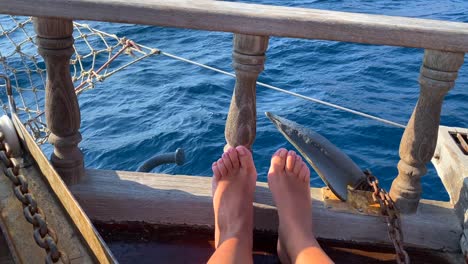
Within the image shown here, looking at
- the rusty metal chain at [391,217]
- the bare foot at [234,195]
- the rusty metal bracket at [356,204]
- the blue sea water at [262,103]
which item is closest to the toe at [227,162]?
the bare foot at [234,195]

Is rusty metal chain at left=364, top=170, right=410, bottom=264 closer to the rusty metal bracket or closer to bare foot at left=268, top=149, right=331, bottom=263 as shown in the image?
the rusty metal bracket

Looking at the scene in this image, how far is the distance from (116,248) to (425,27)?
157 centimetres

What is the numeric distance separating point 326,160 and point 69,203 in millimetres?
1198

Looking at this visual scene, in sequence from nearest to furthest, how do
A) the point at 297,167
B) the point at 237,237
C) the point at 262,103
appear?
the point at 237,237 → the point at 297,167 → the point at 262,103

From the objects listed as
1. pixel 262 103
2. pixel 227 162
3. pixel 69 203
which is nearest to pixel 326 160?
pixel 227 162

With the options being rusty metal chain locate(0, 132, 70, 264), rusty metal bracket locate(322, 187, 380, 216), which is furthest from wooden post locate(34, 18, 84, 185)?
rusty metal bracket locate(322, 187, 380, 216)

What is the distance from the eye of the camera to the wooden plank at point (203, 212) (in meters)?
2.38

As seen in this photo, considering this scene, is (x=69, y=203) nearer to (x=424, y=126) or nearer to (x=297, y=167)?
(x=297, y=167)

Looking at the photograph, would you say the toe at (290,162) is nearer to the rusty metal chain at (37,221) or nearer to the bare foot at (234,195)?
the bare foot at (234,195)

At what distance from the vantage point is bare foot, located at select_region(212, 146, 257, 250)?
7.28ft

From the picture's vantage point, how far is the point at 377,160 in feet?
16.9

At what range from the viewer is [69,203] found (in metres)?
1.98

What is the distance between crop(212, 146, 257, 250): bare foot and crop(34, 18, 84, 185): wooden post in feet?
2.18

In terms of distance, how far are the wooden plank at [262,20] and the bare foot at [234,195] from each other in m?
0.64
